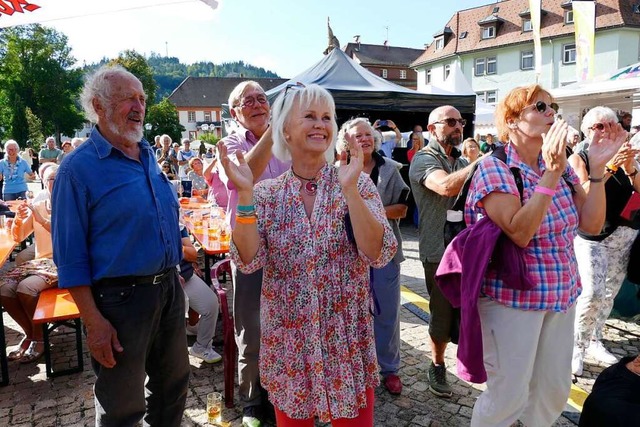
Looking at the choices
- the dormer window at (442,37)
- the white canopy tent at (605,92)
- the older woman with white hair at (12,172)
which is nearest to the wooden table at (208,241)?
the white canopy tent at (605,92)

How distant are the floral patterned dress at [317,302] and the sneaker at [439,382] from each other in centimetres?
154

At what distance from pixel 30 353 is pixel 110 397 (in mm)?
2330

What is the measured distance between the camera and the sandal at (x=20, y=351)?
12.6 feet

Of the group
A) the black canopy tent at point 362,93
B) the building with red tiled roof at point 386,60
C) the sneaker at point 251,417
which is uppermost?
the building with red tiled roof at point 386,60

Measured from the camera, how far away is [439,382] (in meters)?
3.15

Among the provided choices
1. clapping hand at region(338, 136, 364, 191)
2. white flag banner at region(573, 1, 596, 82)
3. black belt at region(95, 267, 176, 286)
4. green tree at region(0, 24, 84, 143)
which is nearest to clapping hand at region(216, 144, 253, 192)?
clapping hand at region(338, 136, 364, 191)

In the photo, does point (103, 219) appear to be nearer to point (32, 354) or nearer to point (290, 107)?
point (290, 107)

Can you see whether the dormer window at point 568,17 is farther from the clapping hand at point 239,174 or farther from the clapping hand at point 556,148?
the clapping hand at point 239,174

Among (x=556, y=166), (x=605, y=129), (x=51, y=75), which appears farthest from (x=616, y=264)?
(x=51, y=75)

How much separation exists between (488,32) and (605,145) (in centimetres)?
4034

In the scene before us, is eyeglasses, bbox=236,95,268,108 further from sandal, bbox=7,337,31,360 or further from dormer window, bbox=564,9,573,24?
dormer window, bbox=564,9,573,24

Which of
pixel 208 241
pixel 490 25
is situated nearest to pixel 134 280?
pixel 208 241

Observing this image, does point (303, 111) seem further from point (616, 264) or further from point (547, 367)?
point (616, 264)

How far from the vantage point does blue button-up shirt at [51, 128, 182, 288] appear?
196 centimetres
